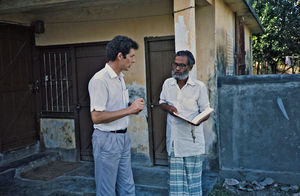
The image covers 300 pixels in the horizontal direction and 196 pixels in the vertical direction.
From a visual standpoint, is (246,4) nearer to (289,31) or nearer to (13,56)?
(13,56)

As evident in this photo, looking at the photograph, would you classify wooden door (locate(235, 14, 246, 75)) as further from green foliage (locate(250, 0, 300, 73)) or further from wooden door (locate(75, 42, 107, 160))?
green foliage (locate(250, 0, 300, 73))

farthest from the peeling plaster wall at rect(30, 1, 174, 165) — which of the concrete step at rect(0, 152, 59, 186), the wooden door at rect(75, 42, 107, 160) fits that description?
the concrete step at rect(0, 152, 59, 186)

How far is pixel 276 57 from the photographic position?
14.9 metres

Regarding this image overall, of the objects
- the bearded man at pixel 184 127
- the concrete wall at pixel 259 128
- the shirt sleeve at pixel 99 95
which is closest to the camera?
the shirt sleeve at pixel 99 95

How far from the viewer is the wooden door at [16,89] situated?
554 centimetres

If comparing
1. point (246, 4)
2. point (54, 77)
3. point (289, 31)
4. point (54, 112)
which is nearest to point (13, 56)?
point (54, 77)

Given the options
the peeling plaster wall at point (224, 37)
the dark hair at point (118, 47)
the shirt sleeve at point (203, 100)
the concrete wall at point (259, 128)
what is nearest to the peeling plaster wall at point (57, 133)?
the concrete wall at point (259, 128)

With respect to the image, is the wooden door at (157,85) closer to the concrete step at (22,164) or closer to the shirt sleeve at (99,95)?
the concrete step at (22,164)

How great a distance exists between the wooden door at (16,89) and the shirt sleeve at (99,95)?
3.64 meters

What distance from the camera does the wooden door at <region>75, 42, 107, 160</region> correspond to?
5824 mm

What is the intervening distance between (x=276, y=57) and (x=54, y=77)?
39.6ft

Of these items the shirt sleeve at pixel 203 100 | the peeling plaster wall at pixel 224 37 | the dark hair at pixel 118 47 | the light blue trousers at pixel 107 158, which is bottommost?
the light blue trousers at pixel 107 158

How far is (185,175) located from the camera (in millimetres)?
3461

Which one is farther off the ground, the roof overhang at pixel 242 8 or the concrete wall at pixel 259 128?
the roof overhang at pixel 242 8
